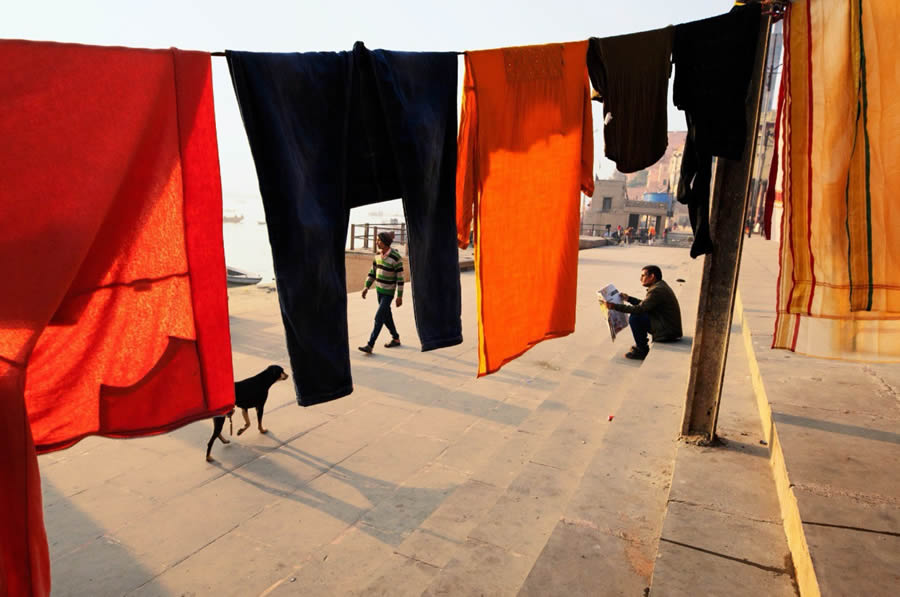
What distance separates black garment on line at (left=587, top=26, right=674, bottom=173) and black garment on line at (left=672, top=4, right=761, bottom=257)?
90 mm

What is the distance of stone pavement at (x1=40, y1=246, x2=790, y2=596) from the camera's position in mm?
3125

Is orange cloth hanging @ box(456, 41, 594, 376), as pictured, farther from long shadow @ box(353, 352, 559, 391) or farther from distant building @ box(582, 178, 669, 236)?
distant building @ box(582, 178, 669, 236)

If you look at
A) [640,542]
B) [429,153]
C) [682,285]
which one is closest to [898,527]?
[640,542]

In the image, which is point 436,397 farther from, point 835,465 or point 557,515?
point 835,465

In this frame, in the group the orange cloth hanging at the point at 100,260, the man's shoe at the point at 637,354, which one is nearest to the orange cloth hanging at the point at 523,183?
the orange cloth hanging at the point at 100,260

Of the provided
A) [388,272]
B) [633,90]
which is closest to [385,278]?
[388,272]

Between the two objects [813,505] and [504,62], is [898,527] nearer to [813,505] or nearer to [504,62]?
[813,505]

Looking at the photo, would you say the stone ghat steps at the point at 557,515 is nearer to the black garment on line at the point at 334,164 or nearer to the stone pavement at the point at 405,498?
the stone pavement at the point at 405,498

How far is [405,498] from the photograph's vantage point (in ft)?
14.1

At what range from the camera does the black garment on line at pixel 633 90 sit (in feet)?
9.00

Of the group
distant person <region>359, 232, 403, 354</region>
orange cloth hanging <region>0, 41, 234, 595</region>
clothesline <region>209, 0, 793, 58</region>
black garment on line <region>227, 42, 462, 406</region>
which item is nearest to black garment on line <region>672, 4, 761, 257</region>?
clothesline <region>209, 0, 793, 58</region>

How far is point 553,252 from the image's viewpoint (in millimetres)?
3197

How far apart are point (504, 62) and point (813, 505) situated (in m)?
2.73

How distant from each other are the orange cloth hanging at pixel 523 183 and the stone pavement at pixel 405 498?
A: 1.81 feet
